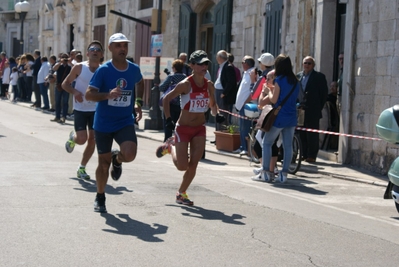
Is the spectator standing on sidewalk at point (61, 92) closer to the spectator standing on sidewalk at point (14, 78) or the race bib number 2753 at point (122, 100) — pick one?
the spectator standing on sidewalk at point (14, 78)

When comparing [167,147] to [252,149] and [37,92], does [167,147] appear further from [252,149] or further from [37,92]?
[37,92]

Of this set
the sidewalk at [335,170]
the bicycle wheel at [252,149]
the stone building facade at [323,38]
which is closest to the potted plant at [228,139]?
the sidewalk at [335,170]

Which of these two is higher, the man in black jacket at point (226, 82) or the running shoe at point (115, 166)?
the man in black jacket at point (226, 82)

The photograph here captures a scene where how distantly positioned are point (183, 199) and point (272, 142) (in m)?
2.85

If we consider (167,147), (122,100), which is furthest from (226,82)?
(122,100)

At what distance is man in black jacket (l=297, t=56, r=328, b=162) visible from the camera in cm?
1407

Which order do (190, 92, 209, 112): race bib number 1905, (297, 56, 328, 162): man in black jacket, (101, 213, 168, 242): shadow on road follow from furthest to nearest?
(297, 56, 328, 162): man in black jacket → (190, 92, 209, 112): race bib number 1905 → (101, 213, 168, 242): shadow on road

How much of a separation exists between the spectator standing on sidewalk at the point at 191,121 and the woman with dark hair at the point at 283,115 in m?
2.16

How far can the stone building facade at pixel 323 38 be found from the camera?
13.1 meters

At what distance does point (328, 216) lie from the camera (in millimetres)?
8781

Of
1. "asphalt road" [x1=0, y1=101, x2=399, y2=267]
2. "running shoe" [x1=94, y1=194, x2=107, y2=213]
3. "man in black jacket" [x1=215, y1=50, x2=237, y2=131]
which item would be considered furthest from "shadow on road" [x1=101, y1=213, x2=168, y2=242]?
"man in black jacket" [x1=215, y1=50, x2=237, y2=131]

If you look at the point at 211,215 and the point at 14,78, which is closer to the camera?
the point at 211,215

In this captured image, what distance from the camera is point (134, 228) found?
7527mm

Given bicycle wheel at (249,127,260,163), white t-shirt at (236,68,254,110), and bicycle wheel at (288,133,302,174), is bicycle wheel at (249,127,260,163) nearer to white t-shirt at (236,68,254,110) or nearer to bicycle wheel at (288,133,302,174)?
bicycle wheel at (288,133,302,174)
